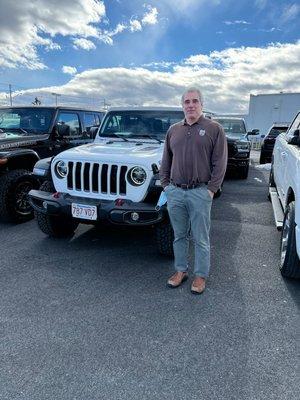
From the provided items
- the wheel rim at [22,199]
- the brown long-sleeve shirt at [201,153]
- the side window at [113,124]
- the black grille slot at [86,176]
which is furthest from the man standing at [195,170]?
the wheel rim at [22,199]

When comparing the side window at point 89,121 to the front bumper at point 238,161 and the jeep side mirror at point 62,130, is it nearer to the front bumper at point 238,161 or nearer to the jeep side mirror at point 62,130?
the jeep side mirror at point 62,130

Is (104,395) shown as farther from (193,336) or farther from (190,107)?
(190,107)

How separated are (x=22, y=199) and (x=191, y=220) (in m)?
3.46

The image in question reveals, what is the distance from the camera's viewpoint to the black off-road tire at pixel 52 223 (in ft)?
14.6

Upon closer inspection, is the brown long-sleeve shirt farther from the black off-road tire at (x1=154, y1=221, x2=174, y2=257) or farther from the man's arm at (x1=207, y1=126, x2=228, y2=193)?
the black off-road tire at (x1=154, y1=221, x2=174, y2=257)

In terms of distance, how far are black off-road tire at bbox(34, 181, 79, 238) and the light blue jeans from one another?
62.5 inches

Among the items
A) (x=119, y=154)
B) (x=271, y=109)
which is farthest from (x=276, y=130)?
(x=271, y=109)

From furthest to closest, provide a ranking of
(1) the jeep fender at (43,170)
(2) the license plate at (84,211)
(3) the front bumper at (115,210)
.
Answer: (1) the jeep fender at (43,170), (2) the license plate at (84,211), (3) the front bumper at (115,210)

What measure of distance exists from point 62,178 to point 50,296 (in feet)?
4.99

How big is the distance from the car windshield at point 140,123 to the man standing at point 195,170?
6.24 ft

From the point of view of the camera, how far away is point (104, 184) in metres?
3.99

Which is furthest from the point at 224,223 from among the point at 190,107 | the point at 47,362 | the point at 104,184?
the point at 47,362

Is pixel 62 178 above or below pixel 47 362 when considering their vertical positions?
above

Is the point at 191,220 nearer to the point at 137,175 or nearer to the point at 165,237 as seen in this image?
the point at 165,237
